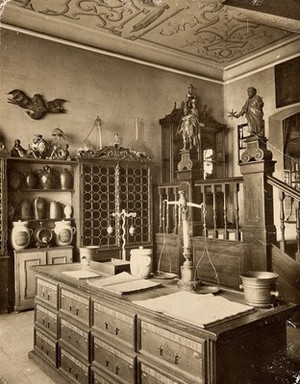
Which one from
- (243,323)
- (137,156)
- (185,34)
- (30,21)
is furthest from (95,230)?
(243,323)

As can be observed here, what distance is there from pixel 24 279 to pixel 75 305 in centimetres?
284

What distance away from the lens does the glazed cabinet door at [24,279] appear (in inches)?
213

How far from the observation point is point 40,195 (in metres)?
6.19

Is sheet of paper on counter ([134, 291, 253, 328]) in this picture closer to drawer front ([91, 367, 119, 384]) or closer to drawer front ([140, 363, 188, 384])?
drawer front ([140, 363, 188, 384])

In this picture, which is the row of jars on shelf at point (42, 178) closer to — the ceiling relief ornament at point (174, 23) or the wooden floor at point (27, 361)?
the wooden floor at point (27, 361)

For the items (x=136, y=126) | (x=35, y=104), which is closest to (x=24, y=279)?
(x=35, y=104)

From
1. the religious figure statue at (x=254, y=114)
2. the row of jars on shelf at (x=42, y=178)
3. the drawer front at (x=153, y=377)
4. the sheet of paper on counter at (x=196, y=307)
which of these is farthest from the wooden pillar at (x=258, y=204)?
the row of jars on shelf at (x=42, y=178)

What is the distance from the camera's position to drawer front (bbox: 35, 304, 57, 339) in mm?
3252

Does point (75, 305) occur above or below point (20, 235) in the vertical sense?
below

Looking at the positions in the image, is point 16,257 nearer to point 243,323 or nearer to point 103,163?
point 103,163

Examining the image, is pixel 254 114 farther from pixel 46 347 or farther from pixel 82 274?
pixel 46 347

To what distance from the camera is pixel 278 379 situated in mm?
2123

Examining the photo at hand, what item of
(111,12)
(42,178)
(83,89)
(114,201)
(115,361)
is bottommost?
(115,361)

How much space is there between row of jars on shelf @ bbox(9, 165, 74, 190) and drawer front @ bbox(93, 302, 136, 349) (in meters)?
3.56
